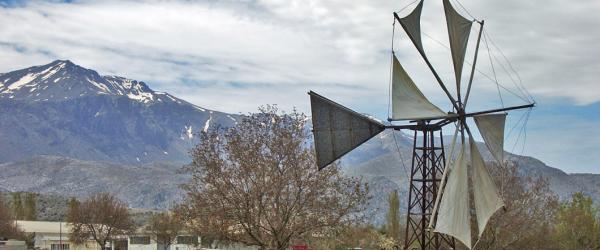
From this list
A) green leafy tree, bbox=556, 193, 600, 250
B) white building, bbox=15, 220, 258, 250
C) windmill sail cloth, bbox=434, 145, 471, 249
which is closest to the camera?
windmill sail cloth, bbox=434, 145, 471, 249

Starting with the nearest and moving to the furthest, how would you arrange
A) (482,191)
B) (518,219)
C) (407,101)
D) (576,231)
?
(482,191), (407,101), (518,219), (576,231)

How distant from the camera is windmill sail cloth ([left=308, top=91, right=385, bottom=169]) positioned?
2881 centimetres

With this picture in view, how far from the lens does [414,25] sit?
28156 millimetres

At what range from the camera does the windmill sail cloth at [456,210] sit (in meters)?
26.6

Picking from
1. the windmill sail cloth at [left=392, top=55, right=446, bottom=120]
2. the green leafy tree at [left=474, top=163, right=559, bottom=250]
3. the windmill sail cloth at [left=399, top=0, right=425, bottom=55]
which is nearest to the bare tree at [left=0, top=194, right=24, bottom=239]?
the green leafy tree at [left=474, top=163, right=559, bottom=250]

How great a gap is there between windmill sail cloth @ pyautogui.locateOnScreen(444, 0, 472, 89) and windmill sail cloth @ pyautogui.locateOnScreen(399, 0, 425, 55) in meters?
Result: 1.14

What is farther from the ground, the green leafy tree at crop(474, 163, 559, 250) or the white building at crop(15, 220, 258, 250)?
the green leafy tree at crop(474, 163, 559, 250)

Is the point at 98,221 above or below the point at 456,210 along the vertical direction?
below

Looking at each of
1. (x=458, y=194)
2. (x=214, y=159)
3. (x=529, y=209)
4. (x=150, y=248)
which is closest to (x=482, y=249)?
(x=529, y=209)

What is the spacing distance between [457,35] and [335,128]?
5993mm

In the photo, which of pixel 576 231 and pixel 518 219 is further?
pixel 576 231

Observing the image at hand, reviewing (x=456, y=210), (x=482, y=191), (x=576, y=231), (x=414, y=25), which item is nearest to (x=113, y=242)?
(x=576, y=231)

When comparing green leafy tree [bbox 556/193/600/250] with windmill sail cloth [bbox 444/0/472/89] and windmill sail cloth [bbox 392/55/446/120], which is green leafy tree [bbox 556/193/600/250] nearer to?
windmill sail cloth [bbox 444/0/472/89]

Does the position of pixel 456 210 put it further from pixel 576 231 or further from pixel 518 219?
pixel 576 231
